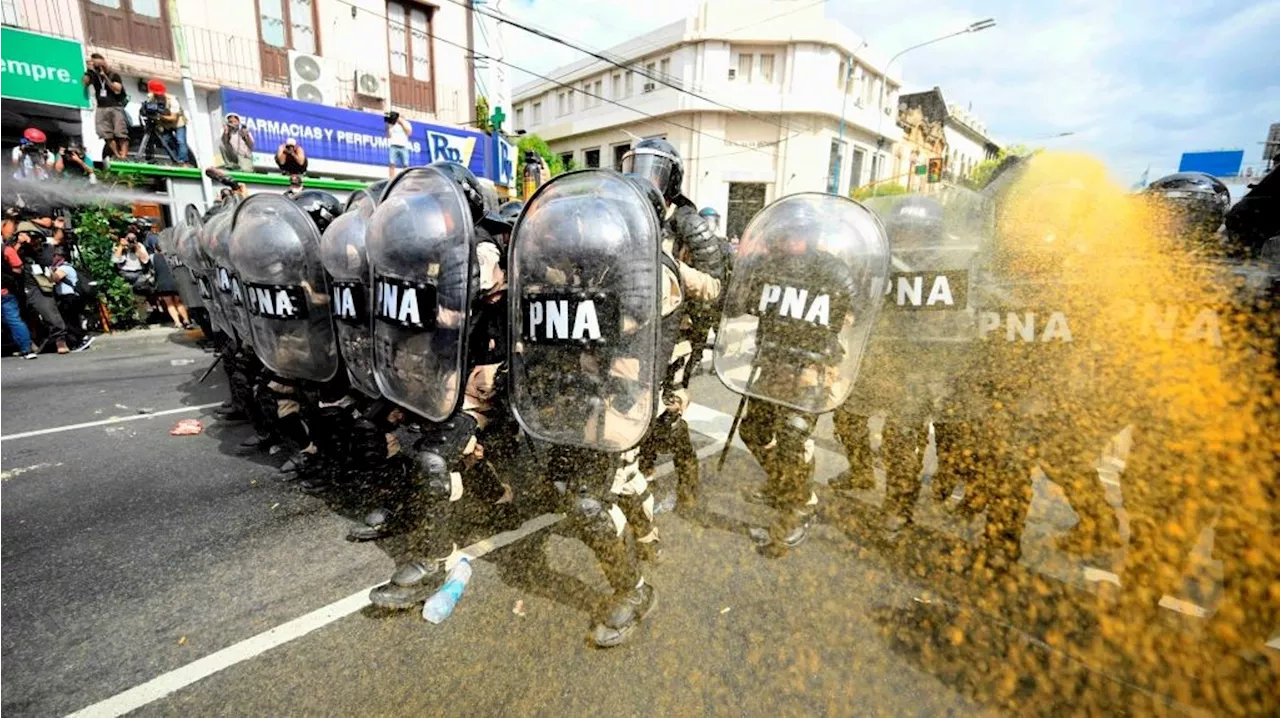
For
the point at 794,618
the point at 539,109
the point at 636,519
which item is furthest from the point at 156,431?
the point at 539,109

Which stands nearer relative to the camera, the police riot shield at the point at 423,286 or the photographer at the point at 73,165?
the police riot shield at the point at 423,286

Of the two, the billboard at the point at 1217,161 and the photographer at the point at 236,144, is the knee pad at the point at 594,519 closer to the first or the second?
the photographer at the point at 236,144

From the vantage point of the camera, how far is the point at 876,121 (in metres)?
31.3

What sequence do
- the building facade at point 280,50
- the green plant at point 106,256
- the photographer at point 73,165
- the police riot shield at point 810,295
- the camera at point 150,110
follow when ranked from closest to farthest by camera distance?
the police riot shield at point 810,295 → the green plant at point 106,256 → the photographer at point 73,165 → the camera at point 150,110 → the building facade at point 280,50

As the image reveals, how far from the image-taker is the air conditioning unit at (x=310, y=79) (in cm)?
1291

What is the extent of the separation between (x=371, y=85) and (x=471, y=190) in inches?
561

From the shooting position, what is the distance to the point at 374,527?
3.10 metres

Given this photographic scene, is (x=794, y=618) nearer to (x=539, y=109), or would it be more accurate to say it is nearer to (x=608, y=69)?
(x=608, y=69)

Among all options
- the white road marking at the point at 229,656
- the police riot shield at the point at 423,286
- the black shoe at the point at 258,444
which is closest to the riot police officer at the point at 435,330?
the police riot shield at the point at 423,286

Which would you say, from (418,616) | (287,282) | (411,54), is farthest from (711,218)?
(411,54)

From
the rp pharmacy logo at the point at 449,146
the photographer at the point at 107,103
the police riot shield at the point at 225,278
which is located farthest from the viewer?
the rp pharmacy logo at the point at 449,146

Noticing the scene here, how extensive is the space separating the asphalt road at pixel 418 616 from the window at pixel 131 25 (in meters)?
11.4

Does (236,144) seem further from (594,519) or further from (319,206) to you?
(594,519)

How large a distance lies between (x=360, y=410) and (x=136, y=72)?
12.4 metres
